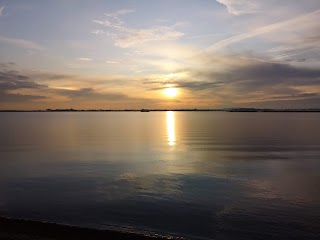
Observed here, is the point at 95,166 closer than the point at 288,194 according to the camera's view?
No

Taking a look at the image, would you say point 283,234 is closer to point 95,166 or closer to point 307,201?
point 307,201

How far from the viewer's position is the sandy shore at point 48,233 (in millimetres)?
15570

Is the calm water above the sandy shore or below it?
below

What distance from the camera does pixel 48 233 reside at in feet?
53.2

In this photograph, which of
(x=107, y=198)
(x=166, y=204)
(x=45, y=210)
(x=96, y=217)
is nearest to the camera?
(x=96, y=217)

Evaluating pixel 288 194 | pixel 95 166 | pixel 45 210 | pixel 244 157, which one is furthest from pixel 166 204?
pixel 244 157

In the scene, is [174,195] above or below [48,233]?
below

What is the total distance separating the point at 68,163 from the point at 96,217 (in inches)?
1005

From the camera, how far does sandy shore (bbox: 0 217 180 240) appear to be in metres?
15.6

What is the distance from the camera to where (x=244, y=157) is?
53219 mm

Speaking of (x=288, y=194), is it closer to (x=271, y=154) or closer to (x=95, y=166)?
(x=95, y=166)

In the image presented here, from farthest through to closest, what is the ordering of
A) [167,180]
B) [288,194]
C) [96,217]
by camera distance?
1. [167,180]
2. [288,194]
3. [96,217]

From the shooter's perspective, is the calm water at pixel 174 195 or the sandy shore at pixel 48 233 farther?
the calm water at pixel 174 195

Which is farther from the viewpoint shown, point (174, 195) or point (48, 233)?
point (174, 195)
